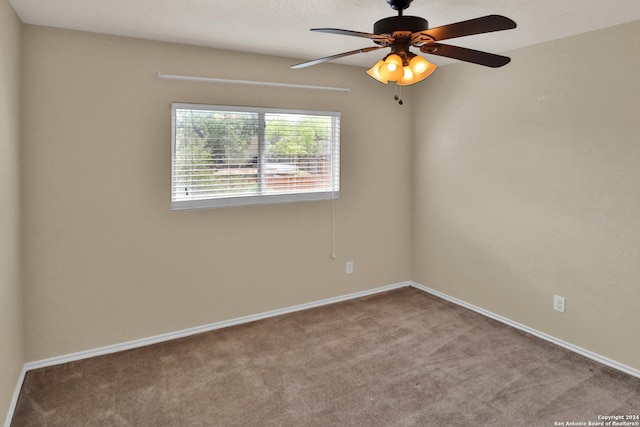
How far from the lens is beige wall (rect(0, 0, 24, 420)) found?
7.32 ft

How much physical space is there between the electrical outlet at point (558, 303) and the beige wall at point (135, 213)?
1.89 metres

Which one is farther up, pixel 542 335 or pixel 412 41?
pixel 412 41

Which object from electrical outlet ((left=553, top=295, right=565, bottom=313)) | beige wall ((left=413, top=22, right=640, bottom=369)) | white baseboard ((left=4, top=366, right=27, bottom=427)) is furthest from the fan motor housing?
white baseboard ((left=4, top=366, right=27, bottom=427))

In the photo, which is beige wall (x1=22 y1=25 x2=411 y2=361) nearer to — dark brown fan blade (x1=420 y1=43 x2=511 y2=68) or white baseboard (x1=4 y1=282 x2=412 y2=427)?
white baseboard (x1=4 y1=282 x2=412 y2=427)

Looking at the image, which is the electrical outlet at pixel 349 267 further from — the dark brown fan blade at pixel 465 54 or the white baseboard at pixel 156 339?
the dark brown fan blade at pixel 465 54

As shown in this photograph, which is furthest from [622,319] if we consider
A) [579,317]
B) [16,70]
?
[16,70]

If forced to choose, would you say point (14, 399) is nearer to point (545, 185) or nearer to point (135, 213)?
point (135, 213)

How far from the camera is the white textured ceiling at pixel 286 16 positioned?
2381mm

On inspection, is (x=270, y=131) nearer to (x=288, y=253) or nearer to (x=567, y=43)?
(x=288, y=253)

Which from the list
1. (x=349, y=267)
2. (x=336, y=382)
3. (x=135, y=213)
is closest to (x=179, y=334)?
(x=135, y=213)

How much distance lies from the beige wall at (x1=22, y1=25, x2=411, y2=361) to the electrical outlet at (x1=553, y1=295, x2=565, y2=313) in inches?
74.6

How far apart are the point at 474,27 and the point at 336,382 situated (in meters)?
2.13

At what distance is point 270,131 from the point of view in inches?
142

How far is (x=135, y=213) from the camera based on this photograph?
10.3 feet
